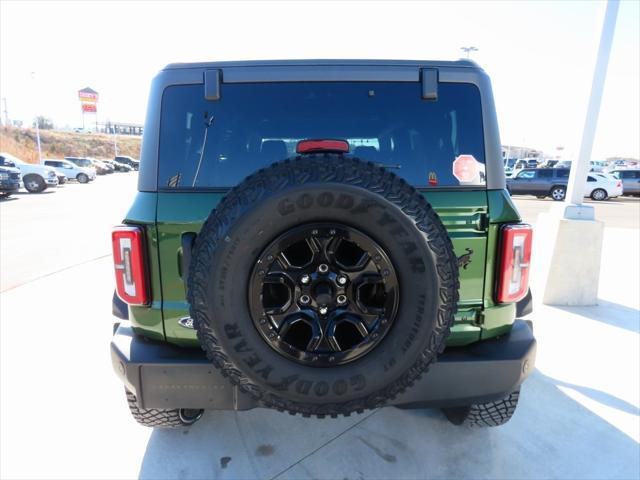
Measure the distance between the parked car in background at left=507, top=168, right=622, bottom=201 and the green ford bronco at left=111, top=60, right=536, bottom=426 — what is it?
64.8ft

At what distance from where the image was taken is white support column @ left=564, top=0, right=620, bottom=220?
3891 millimetres

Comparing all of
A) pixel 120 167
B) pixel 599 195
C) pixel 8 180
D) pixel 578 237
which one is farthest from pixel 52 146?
pixel 578 237

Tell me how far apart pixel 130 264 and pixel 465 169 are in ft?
5.64

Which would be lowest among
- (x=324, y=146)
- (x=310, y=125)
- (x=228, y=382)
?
(x=228, y=382)

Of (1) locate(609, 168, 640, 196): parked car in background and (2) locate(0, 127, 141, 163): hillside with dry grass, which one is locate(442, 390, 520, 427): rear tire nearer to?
(1) locate(609, 168, 640, 196): parked car in background

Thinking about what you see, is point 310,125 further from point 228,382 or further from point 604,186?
point 604,186

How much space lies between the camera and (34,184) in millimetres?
18734

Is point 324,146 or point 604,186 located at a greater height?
point 324,146

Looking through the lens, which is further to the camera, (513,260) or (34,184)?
(34,184)

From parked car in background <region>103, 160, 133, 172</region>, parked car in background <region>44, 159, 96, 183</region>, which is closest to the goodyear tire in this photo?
parked car in background <region>44, 159, 96, 183</region>

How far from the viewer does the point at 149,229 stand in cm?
183

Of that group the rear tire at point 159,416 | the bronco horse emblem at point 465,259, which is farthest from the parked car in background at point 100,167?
the bronco horse emblem at point 465,259

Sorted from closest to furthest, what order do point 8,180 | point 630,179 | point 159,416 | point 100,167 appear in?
point 159,416
point 8,180
point 630,179
point 100,167

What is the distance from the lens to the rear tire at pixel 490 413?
2.26m
